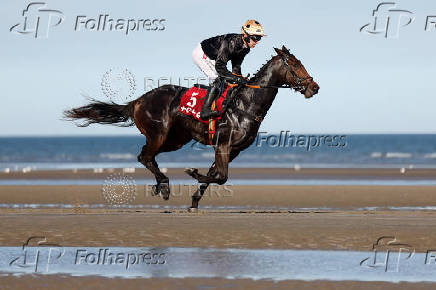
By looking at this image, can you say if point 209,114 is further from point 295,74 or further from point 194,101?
point 295,74

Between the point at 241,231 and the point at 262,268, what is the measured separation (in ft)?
12.0

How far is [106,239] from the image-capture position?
1316 centimetres

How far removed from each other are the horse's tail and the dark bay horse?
0.29 metres

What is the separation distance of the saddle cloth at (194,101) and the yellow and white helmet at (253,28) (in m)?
1.29

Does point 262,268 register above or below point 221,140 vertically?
below

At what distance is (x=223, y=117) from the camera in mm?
15969

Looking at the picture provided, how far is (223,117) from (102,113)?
3.77 m

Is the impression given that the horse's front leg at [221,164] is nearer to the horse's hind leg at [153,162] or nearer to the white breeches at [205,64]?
the horse's hind leg at [153,162]

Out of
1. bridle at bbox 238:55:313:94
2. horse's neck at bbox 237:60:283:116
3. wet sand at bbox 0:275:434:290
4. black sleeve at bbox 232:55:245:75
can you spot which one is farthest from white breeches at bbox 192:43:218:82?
wet sand at bbox 0:275:434:290

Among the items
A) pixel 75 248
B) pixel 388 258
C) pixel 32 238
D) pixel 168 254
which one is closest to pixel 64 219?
pixel 32 238

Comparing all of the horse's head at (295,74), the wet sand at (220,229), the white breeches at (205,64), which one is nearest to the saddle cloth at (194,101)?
the white breeches at (205,64)

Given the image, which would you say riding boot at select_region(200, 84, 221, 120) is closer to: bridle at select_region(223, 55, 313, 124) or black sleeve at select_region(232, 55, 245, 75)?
bridle at select_region(223, 55, 313, 124)

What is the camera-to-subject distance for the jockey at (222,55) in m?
15.5

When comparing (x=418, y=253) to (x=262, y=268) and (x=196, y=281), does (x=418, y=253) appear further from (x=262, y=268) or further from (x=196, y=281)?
(x=196, y=281)
